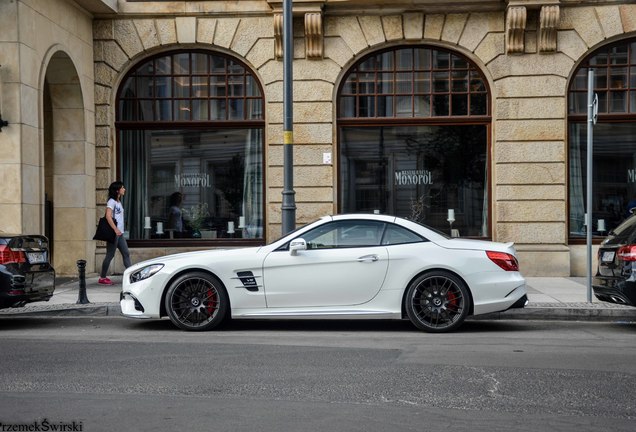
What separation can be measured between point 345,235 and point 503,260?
73.8 inches

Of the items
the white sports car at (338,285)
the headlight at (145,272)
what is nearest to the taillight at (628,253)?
the white sports car at (338,285)

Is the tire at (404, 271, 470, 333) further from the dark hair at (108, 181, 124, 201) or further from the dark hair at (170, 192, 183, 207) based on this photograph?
the dark hair at (170, 192, 183, 207)

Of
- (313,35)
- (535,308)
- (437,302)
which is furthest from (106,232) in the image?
(535,308)

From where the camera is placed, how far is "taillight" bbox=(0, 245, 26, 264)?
10547 millimetres

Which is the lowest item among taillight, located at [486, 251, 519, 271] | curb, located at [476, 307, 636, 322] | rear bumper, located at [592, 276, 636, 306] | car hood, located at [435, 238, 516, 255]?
curb, located at [476, 307, 636, 322]

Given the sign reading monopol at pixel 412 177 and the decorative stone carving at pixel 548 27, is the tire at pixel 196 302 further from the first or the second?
the decorative stone carving at pixel 548 27

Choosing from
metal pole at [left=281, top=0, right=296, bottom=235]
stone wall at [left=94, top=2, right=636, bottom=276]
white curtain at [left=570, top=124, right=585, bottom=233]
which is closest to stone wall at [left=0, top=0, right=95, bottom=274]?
stone wall at [left=94, top=2, right=636, bottom=276]

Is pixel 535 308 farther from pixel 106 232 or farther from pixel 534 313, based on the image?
pixel 106 232

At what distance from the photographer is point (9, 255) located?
34.8 ft

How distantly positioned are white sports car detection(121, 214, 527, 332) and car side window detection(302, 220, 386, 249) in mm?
101

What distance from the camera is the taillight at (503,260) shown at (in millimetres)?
10320

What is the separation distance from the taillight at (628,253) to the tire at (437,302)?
6.25ft

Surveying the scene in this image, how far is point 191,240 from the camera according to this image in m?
17.5

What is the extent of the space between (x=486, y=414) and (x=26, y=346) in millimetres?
5182
